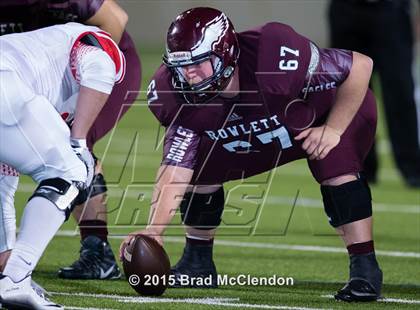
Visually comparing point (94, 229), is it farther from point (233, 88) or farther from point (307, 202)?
point (307, 202)

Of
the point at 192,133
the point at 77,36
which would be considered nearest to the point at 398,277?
the point at 192,133

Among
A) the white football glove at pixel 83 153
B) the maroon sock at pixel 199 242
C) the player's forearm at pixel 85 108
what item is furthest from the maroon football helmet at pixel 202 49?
the maroon sock at pixel 199 242

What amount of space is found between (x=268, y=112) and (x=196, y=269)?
0.86 m

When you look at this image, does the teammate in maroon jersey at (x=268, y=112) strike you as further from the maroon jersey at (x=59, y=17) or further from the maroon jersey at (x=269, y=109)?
the maroon jersey at (x=59, y=17)

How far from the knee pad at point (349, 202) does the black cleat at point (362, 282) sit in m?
0.17

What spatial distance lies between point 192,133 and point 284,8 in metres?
16.3

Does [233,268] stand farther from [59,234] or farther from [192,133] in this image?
[59,234]

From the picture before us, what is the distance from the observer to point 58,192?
4062 mm

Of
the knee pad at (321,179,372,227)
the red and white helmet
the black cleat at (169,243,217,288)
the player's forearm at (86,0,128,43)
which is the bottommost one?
the black cleat at (169,243,217,288)

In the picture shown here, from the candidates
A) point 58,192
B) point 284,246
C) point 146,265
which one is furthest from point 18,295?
point 284,246

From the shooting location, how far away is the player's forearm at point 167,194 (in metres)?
4.64

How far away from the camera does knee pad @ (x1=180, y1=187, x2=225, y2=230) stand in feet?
16.9

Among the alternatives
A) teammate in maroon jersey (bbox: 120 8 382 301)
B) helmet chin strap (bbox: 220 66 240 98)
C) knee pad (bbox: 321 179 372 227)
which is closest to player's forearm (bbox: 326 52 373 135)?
teammate in maroon jersey (bbox: 120 8 382 301)

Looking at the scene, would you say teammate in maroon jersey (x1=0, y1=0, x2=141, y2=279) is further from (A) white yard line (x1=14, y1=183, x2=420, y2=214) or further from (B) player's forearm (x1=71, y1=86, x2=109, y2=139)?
(A) white yard line (x1=14, y1=183, x2=420, y2=214)
